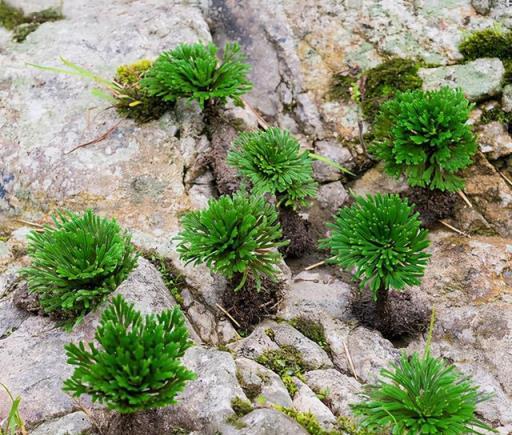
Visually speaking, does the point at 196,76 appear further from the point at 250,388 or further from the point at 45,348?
the point at 250,388

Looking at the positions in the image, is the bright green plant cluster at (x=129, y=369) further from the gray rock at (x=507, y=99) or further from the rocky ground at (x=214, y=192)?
the gray rock at (x=507, y=99)

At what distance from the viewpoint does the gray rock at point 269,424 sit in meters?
2.67

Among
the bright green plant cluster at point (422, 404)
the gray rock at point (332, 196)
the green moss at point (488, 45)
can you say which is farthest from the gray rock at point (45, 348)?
the green moss at point (488, 45)

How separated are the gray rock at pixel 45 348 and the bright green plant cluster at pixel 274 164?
926 mm

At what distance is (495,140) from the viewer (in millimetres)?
4512

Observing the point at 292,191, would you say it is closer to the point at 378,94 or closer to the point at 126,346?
the point at 378,94

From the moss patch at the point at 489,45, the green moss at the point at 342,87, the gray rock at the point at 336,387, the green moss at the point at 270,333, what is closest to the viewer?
the gray rock at the point at 336,387

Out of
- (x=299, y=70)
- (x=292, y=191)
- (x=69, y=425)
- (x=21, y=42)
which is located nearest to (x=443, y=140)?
(x=292, y=191)

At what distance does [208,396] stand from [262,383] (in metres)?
0.32

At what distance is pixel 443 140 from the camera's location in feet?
12.7

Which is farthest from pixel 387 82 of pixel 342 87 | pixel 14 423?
pixel 14 423

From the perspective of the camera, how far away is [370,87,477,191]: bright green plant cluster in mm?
3838

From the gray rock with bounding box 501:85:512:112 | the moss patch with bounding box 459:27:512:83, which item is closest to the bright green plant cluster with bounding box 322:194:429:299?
the gray rock with bounding box 501:85:512:112

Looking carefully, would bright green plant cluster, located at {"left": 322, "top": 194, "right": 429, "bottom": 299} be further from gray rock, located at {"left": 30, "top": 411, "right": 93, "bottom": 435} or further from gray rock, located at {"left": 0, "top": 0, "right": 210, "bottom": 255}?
gray rock, located at {"left": 30, "top": 411, "right": 93, "bottom": 435}
